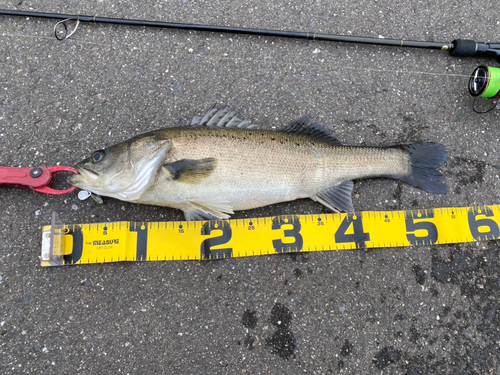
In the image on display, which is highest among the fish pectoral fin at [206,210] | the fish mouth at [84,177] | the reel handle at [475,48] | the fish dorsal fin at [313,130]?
the reel handle at [475,48]

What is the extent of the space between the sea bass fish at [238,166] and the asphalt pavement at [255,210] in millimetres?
249

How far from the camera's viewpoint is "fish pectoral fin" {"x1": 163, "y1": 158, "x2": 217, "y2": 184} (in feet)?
8.02

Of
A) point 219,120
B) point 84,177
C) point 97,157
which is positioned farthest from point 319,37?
point 84,177

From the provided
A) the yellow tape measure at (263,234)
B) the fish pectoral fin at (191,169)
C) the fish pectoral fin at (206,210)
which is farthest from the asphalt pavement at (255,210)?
the fish pectoral fin at (191,169)

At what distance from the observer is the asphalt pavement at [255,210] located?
2533 millimetres

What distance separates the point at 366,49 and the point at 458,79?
109 cm

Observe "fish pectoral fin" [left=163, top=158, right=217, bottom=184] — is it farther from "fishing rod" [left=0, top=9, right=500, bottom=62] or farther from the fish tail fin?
the fish tail fin

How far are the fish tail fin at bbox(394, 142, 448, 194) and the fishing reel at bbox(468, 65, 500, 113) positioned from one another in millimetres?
713

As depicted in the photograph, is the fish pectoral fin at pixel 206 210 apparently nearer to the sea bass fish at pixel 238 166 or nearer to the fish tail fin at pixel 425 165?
the sea bass fish at pixel 238 166

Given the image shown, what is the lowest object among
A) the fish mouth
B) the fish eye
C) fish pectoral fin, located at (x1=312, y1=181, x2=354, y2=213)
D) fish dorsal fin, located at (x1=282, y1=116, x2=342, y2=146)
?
fish pectoral fin, located at (x1=312, y1=181, x2=354, y2=213)

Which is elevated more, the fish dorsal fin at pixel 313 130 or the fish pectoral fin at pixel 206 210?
the fish dorsal fin at pixel 313 130

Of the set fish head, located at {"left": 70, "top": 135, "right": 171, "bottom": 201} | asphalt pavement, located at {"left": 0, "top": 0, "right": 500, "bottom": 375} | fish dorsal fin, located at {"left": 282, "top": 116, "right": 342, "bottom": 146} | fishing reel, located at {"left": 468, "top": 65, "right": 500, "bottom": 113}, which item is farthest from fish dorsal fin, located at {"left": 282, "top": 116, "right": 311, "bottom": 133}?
fishing reel, located at {"left": 468, "top": 65, "right": 500, "bottom": 113}

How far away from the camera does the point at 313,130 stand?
2.84 metres

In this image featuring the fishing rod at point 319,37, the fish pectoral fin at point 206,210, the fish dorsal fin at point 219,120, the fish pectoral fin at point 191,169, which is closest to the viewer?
the fish pectoral fin at point 191,169
